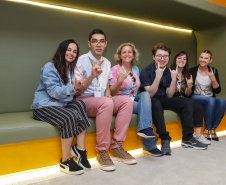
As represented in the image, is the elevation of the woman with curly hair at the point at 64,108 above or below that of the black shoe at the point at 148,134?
above

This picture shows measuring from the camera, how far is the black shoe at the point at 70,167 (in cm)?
167

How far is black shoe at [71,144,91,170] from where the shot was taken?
177cm

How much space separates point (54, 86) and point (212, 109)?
197 cm

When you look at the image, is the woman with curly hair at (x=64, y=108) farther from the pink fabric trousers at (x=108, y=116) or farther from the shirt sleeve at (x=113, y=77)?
the shirt sleeve at (x=113, y=77)

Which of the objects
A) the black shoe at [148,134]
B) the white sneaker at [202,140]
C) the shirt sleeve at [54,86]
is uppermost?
the shirt sleeve at [54,86]

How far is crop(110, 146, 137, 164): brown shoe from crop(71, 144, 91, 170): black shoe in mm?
288

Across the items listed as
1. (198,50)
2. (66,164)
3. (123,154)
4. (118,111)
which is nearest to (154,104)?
(118,111)

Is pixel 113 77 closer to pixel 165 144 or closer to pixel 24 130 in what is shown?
pixel 165 144

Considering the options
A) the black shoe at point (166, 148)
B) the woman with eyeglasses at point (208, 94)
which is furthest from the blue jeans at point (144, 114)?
the woman with eyeglasses at point (208, 94)

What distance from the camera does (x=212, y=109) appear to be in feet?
8.93

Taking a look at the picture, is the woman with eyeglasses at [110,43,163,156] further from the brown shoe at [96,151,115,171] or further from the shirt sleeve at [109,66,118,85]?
the brown shoe at [96,151,115,171]

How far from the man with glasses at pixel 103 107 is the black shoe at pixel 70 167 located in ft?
0.40

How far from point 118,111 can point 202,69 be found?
163 centimetres

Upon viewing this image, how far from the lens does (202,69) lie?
3029mm
